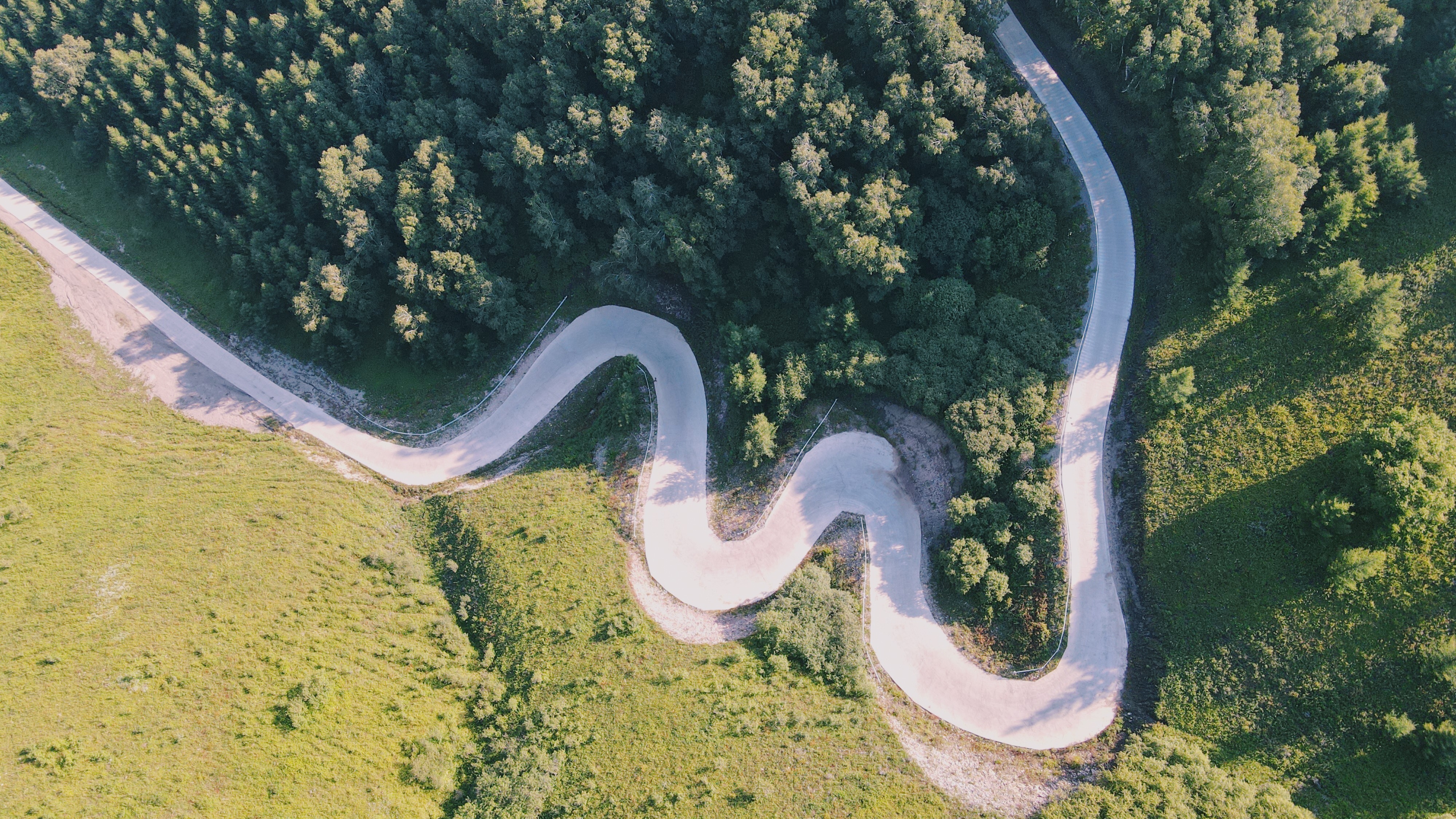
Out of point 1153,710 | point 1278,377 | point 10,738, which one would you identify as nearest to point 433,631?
point 10,738

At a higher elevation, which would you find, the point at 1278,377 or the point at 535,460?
the point at 1278,377

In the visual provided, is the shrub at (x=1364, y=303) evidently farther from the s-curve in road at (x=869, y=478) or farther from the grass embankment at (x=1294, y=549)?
the s-curve in road at (x=869, y=478)

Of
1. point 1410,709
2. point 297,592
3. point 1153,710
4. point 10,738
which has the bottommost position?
point 10,738

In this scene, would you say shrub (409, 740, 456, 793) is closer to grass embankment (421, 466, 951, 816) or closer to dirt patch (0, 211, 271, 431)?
grass embankment (421, 466, 951, 816)

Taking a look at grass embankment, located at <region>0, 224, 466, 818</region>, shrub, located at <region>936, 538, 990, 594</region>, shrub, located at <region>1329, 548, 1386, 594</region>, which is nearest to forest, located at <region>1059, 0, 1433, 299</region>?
shrub, located at <region>1329, 548, 1386, 594</region>

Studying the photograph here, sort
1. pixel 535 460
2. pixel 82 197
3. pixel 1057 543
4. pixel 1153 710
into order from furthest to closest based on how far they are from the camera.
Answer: pixel 82 197
pixel 535 460
pixel 1057 543
pixel 1153 710

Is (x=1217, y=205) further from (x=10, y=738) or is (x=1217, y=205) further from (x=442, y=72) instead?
(x=10, y=738)
